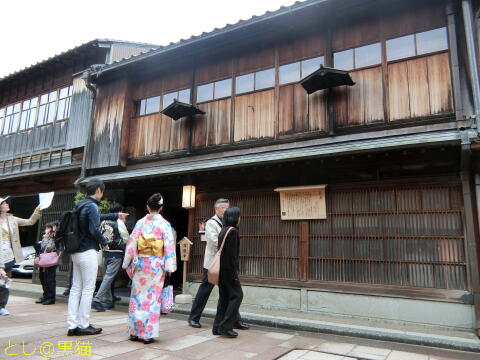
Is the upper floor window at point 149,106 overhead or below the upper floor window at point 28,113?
below

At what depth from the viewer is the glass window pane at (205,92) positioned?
999 cm

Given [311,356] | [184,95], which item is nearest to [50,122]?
[184,95]

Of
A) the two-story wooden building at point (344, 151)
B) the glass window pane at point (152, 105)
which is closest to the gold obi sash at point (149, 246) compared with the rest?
the two-story wooden building at point (344, 151)

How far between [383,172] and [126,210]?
7.83 m

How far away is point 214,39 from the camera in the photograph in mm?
9477

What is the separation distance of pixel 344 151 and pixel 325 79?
172 centimetres

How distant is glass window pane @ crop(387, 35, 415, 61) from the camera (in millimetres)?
7402

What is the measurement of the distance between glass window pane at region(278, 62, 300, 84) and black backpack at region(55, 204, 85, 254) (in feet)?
18.7

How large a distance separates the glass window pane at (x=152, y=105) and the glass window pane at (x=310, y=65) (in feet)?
15.2

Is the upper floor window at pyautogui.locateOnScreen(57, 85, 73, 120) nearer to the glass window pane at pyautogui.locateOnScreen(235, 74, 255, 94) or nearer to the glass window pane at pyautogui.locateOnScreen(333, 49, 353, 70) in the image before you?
the glass window pane at pyautogui.locateOnScreen(235, 74, 255, 94)

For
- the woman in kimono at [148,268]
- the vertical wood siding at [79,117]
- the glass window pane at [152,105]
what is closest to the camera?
the woman in kimono at [148,268]

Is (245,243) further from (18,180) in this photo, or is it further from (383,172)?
(18,180)

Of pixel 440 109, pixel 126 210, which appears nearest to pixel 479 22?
pixel 440 109

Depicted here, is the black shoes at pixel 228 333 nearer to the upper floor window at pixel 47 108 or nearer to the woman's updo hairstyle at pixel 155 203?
the woman's updo hairstyle at pixel 155 203
